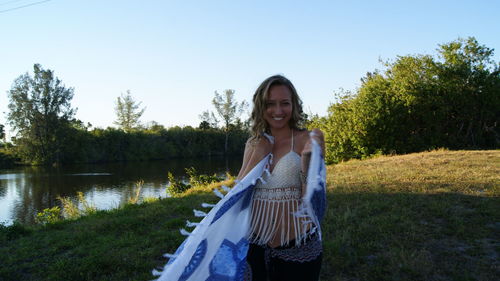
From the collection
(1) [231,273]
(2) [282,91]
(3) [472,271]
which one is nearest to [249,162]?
(2) [282,91]

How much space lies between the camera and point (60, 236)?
5445mm

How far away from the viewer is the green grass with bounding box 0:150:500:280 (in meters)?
3.75

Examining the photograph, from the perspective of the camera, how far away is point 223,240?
7.04 feet

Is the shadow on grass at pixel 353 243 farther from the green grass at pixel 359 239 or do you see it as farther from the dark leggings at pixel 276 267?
the dark leggings at pixel 276 267

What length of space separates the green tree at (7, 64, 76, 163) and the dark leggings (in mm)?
44538

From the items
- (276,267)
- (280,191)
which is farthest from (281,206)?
(276,267)

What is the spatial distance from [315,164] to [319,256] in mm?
588

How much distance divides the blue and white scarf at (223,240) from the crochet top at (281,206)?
7cm

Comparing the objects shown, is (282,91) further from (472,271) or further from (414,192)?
(414,192)

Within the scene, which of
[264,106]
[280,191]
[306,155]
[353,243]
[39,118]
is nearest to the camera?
[306,155]

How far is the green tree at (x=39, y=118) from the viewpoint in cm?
3931

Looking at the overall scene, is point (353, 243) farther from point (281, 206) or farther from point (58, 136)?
point (58, 136)

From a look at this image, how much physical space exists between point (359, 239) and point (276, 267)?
2750 mm

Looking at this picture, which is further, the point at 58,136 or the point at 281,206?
the point at 58,136
